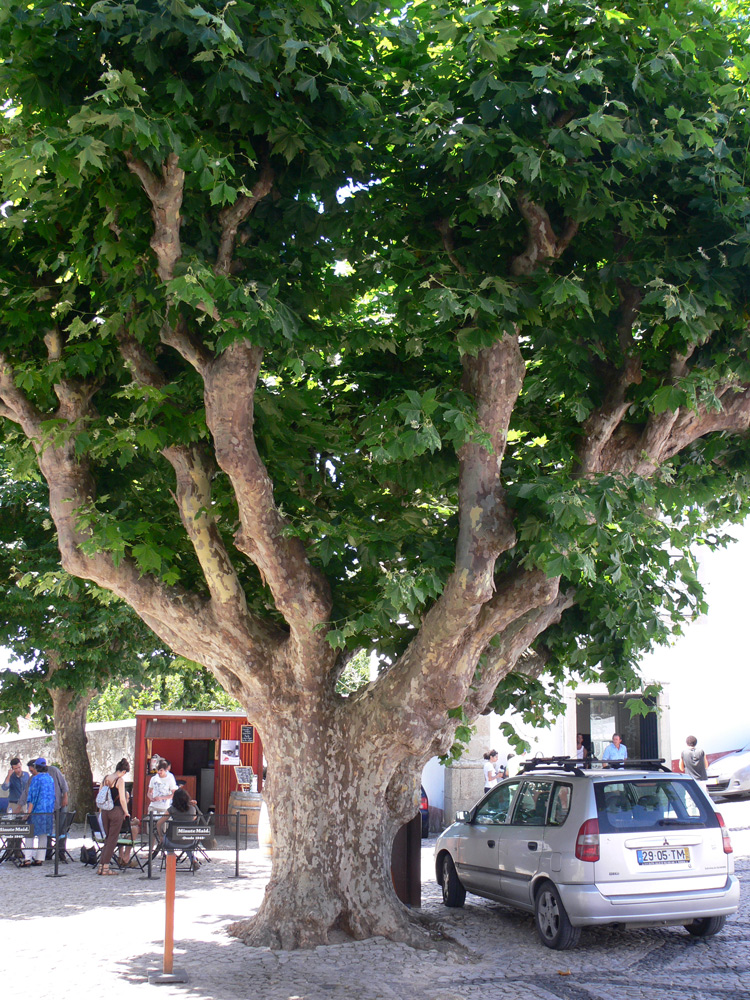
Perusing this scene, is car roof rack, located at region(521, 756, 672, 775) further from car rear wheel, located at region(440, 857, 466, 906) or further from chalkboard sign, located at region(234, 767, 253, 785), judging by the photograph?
chalkboard sign, located at region(234, 767, 253, 785)

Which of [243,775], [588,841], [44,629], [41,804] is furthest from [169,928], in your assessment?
[243,775]

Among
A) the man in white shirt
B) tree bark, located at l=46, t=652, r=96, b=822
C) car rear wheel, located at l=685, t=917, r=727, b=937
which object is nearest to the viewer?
car rear wheel, located at l=685, t=917, r=727, b=937

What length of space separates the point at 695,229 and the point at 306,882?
6.69m

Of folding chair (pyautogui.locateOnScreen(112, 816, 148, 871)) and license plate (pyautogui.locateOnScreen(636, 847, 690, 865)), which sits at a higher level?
license plate (pyautogui.locateOnScreen(636, 847, 690, 865))

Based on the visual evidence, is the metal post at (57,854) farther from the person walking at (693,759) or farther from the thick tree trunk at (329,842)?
the person walking at (693,759)

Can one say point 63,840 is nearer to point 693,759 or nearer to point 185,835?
point 185,835

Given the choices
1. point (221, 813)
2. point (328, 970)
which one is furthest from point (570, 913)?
point (221, 813)

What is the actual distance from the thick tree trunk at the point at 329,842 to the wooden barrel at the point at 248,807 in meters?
9.39

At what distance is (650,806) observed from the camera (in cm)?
872

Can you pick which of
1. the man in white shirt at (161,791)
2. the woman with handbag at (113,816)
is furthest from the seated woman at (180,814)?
the woman with handbag at (113,816)

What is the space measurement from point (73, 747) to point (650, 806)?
15.1 m

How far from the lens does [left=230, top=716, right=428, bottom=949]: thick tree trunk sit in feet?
28.3

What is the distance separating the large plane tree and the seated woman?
566 cm

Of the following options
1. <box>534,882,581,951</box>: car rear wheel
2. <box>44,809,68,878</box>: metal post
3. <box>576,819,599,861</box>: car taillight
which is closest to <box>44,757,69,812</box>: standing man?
<box>44,809,68,878</box>: metal post
